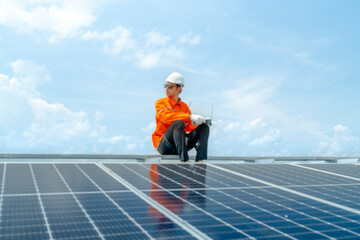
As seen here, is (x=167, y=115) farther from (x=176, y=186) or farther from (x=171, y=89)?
(x=176, y=186)

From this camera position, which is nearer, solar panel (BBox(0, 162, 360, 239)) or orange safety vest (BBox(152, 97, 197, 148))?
solar panel (BBox(0, 162, 360, 239))

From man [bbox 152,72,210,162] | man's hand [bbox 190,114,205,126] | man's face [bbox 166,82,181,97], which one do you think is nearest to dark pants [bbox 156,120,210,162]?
man [bbox 152,72,210,162]

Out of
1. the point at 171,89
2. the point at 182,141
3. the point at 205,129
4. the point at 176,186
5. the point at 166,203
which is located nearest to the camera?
the point at 166,203

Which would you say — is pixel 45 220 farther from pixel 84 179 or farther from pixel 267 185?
pixel 267 185

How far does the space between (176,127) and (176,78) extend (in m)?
1.53

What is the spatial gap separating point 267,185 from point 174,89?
4.40 meters

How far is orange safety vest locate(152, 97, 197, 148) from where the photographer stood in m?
9.13

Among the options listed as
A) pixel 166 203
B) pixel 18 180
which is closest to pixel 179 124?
pixel 18 180

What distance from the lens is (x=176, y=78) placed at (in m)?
9.83

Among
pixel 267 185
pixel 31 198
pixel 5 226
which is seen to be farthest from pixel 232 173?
pixel 5 226

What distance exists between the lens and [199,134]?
941 cm

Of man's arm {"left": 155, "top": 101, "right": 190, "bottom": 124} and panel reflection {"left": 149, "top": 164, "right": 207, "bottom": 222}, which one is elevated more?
man's arm {"left": 155, "top": 101, "right": 190, "bottom": 124}

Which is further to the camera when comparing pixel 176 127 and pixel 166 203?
pixel 176 127

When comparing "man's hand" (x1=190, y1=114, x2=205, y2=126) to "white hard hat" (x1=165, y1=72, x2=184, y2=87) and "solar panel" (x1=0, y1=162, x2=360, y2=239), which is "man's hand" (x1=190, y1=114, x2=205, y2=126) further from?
"solar panel" (x1=0, y1=162, x2=360, y2=239)
